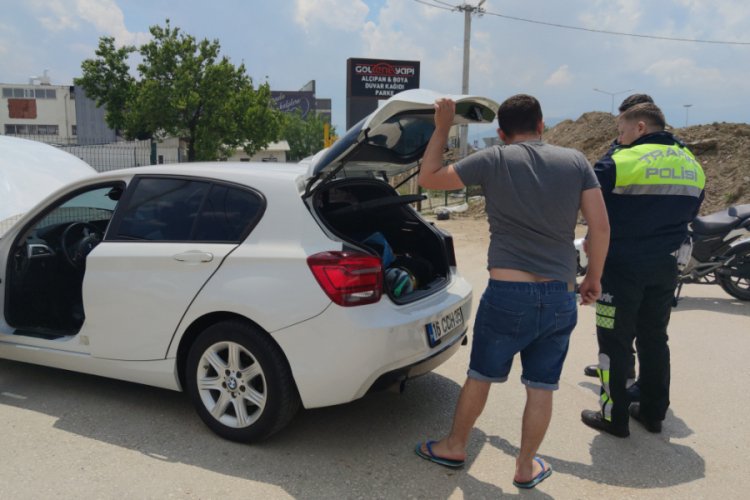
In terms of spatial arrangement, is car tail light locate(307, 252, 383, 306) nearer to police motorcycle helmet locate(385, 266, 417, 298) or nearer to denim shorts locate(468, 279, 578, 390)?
police motorcycle helmet locate(385, 266, 417, 298)

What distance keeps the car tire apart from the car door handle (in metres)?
0.37

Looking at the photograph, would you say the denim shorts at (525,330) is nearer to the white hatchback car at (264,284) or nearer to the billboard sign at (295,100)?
the white hatchback car at (264,284)

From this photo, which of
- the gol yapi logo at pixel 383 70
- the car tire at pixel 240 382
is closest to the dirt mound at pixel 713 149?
the gol yapi logo at pixel 383 70

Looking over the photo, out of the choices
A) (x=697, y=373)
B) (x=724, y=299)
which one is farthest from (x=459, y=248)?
Answer: (x=697, y=373)

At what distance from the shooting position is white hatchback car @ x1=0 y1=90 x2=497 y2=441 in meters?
3.15

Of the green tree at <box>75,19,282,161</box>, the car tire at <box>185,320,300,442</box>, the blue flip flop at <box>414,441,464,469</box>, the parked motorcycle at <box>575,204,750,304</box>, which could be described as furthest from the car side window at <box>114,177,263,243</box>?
the green tree at <box>75,19,282,161</box>

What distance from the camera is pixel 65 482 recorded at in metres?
3.10

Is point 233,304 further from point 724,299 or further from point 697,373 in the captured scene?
point 724,299

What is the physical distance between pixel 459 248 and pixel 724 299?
16.9ft

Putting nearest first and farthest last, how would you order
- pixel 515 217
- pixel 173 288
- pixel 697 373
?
pixel 515 217, pixel 173 288, pixel 697 373

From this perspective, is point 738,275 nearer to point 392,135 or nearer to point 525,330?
point 525,330

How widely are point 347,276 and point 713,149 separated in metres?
16.0

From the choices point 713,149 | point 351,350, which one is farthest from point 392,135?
point 713,149

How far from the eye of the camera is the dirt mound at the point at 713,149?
14.3 meters
